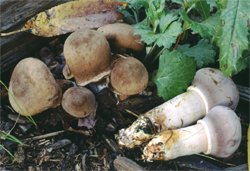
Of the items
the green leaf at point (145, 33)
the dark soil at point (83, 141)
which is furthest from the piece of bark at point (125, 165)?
the green leaf at point (145, 33)

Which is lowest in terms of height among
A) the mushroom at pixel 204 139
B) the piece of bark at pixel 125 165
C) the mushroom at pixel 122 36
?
the piece of bark at pixel 125 165

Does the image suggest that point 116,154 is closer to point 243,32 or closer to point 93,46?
point 93,46

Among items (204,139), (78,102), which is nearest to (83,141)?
(78,102)

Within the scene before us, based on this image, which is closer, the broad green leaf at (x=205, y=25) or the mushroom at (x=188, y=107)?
the broad green leaf at (x=205, y=25)

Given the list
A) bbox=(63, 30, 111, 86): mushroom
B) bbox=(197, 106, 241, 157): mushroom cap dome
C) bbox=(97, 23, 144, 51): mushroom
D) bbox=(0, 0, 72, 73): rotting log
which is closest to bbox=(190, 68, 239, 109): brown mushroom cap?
bbox=(197, 106, 241, 157): mushroom cap dome

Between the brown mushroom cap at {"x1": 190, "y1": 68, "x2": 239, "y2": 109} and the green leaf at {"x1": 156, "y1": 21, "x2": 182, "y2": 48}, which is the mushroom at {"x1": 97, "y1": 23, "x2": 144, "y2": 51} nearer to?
the green leaf at {"x1": 156, "y1": 21, "x2": 182, "y2": 48}

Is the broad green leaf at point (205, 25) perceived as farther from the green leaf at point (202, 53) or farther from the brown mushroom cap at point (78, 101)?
the brown mushroom cap at point (78, 101)

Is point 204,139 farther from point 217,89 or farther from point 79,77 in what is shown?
point 79,77

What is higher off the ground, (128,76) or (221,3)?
(221,3)
